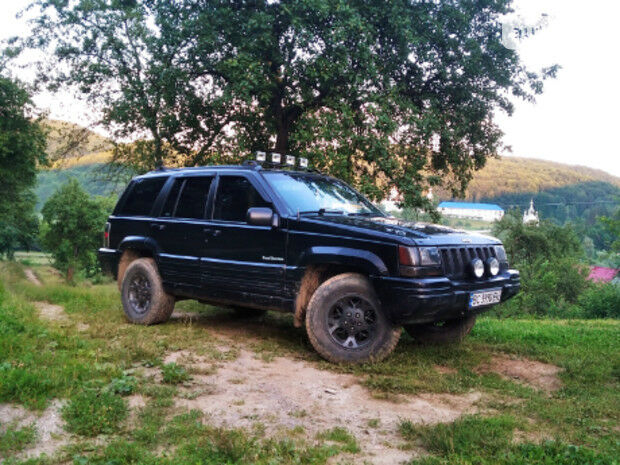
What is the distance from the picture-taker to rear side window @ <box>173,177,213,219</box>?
21.3 ft

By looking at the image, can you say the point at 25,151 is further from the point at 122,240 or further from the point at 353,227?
the point at 353,227

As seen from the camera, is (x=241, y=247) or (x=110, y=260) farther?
(x=110, y=260)


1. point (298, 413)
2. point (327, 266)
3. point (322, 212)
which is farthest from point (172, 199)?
point (298, 413)

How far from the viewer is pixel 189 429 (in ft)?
10.7

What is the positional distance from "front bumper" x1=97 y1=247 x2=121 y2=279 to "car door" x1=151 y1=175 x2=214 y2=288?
89 cm

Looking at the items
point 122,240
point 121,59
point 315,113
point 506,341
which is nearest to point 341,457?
point 506,341

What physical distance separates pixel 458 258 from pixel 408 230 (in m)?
0.56

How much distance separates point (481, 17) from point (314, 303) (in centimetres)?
1232

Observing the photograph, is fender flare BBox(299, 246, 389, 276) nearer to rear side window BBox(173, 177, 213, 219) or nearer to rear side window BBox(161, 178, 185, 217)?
rear side window BBox(173, 177, 213, 219)

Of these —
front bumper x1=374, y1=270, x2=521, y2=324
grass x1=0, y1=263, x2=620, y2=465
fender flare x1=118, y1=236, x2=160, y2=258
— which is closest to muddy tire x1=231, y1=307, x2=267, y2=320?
grass x1=0, y1=263, x2=620, y2=465

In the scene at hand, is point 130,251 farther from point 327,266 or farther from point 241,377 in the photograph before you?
point 241,377

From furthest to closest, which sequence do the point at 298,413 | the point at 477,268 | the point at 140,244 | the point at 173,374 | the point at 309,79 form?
the point at 309,79 → the point at 140,244 → the point at 477,268 → the point at 173,374 → the point at 298,413

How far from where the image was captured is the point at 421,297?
4668mm

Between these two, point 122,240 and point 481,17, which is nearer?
point 122,240
